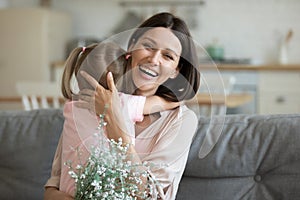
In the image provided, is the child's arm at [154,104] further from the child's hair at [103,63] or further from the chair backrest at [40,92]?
the chair backrest at [40,92]

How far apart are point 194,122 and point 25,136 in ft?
2.59

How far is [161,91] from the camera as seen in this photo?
162cm

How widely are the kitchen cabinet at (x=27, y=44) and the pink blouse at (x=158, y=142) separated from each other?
3667mm

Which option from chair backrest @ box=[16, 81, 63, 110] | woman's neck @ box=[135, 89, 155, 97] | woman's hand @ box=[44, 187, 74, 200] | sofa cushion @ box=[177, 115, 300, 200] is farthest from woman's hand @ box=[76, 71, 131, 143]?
chair backrest @ box=[16, 81, 63, 110]

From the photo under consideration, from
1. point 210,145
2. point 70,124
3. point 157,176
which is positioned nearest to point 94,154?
point 157,176

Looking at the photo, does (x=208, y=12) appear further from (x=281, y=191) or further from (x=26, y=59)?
(x=281, y=191)

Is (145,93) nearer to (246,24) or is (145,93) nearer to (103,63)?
(103,63)

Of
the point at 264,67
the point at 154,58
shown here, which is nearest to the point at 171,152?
the point at 154,58

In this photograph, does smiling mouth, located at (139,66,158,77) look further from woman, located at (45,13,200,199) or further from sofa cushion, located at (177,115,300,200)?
sofa cushion, located at (177,115,300,200)

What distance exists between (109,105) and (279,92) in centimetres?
366

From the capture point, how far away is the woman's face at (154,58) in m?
1.51

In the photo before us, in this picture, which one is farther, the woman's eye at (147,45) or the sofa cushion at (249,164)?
the sofa cushion at (249,164)

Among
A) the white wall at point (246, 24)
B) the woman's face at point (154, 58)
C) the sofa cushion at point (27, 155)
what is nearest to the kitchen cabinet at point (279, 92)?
the white wall at point (246, 24)

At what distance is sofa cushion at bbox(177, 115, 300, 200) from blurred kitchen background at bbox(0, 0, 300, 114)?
3017 mm
